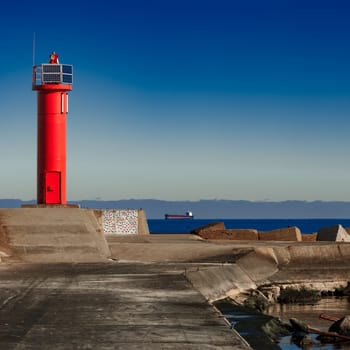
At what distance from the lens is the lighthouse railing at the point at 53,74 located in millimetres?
34000

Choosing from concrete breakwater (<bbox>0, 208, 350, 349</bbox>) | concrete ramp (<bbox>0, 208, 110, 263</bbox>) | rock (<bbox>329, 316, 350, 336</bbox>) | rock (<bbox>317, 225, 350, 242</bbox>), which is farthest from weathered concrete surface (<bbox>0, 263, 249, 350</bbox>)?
rock (<bbox>317, 225, 350, 242</bbox>)

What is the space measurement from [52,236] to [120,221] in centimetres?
1514

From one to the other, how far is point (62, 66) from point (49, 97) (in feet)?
5.41

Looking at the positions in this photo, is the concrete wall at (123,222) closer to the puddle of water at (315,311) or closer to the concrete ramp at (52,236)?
the concrete ramp at (52,236)

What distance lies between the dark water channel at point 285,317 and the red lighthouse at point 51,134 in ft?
42.6

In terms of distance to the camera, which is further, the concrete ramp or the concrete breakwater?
the concrete ramp

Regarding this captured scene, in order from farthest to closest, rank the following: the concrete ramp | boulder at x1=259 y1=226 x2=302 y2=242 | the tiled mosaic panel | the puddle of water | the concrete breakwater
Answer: the tiled mosaic panel, boulder at x1=259 y1=226 x2=302 y2=242, the concrete ramp, the puddle of water, the concrete breakwater

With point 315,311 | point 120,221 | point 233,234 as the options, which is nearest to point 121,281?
point 315,311

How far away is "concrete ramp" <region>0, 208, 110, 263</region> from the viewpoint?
24094 mm

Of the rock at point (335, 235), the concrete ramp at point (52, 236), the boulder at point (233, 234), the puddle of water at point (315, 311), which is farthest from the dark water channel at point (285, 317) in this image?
the boulder at point (233, 234)

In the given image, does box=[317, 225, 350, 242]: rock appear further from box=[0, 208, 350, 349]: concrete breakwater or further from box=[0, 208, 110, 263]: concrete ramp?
box=[0, 208, 110, 263]: concrete ramp

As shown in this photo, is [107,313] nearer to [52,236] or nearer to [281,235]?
[52,236]

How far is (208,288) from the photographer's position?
63.1ft

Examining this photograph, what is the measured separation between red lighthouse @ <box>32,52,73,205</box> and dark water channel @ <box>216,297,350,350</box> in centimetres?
1297
